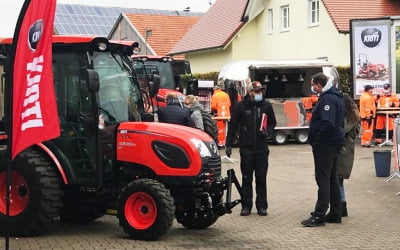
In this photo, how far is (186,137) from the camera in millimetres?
8141

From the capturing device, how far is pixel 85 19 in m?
55.1

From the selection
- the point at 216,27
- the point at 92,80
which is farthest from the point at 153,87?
the point at 216,27

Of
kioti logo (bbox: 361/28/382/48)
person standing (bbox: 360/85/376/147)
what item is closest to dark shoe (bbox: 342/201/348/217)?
person standing (bbox: 360/85/376/147)

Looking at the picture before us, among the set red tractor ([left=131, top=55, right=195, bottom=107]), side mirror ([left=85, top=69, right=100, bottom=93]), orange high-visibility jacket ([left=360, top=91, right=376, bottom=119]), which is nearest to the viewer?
side mirror ([left=85, top=69, right=100, bottom=93])

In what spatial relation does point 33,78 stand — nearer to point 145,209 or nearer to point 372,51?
point 145,209

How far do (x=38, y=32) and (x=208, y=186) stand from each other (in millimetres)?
2996

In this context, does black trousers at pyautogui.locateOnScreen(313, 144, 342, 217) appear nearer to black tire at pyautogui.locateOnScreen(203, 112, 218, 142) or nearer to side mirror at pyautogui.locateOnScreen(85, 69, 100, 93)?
side mirror at pyautogui.locateOnScreen(85, 69, 100, 93)

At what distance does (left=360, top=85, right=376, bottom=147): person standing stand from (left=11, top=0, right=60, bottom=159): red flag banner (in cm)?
1494

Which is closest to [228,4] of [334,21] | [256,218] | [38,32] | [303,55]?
[303,55]

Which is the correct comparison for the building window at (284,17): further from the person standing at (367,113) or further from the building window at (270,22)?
the person standing at (367,113)

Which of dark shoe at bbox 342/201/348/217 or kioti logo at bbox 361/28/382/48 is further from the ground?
kioti logo at bbox 361/28/382/48

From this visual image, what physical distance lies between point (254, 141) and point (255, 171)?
459 millimetres

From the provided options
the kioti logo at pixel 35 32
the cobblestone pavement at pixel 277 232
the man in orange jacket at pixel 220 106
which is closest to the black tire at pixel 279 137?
the man in orange jacket at pixel 220 106

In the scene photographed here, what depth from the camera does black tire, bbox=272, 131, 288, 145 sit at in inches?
846
